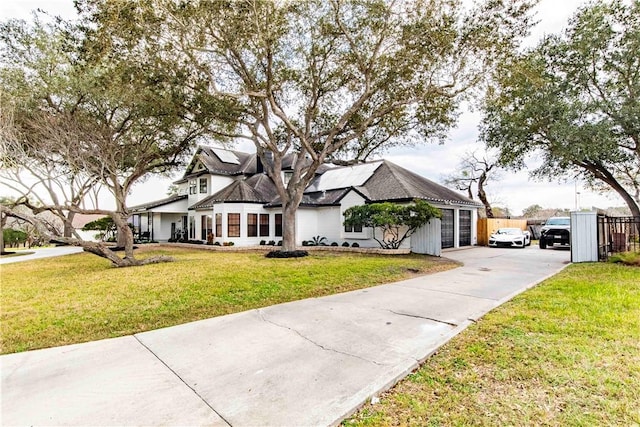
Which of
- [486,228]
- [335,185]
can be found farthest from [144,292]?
[486,228]

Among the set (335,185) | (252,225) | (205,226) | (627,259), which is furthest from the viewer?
(205,226)

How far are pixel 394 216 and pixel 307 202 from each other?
6998mm

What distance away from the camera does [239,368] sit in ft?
12.3

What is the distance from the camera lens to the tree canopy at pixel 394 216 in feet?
46.1

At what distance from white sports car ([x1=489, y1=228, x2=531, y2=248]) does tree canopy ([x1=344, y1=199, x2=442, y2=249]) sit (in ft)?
26.0

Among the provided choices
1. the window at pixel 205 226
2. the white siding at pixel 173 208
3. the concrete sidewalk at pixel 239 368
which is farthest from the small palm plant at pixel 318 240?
the concrete sidewalk at pixel 239 368

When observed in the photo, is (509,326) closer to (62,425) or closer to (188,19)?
(62,425)

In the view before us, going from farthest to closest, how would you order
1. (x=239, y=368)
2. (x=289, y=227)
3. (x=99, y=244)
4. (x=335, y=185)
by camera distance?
(x=335, y=185) → (x=289, y=227) → (x=99, y=244) → (x=239, y=368)

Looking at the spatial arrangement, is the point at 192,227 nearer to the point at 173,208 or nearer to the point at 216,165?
the point at 173,208

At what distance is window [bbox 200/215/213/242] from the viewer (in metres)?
21.2

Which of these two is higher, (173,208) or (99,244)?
(173,208)

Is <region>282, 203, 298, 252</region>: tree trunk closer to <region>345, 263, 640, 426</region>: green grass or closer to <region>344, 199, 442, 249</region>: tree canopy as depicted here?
<region>344, 199, 442, 249</region>: tree canopy

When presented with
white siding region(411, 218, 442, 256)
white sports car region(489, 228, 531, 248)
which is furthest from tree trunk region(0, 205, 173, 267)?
white sports car region(489, 228, 531, 248)

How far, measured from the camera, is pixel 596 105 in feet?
39.9
